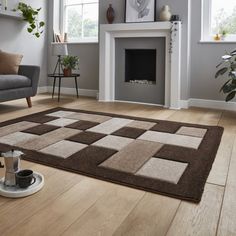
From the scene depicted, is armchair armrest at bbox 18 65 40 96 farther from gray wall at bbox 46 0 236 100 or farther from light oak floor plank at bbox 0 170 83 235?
light oak floor plank at bbox 0 170 83 235

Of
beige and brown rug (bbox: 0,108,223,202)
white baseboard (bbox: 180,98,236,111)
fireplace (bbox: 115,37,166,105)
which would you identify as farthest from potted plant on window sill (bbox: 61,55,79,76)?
white baseboard (bbox: 180,98,236,111)

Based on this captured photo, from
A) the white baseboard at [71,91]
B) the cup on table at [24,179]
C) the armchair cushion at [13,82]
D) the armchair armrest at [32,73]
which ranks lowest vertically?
the cup on table at [24,179]

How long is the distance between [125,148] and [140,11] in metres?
Answer: 2.64

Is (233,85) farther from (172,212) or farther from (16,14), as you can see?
(16,14)

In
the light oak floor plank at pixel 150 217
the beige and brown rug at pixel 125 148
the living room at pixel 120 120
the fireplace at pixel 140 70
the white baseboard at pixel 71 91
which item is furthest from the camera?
the white baseboard at pixel 71 91

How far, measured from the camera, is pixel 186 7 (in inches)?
150

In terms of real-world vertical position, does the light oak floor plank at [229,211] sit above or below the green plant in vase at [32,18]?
below

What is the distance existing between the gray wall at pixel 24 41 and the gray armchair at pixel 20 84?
40.0 inches

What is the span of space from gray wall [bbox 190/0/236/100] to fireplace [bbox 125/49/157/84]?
2.08 feet

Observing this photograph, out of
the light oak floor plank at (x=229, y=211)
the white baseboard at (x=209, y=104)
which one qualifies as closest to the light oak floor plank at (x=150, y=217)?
the light oak floor plank at (x=229, y=211)

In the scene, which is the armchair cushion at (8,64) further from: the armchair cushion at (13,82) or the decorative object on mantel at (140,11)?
the decorative object on mantel at (140,11)

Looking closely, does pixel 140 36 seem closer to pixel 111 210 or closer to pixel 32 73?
pixel 32 73

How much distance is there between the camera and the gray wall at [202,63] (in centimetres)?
388

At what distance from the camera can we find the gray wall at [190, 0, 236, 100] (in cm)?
388
